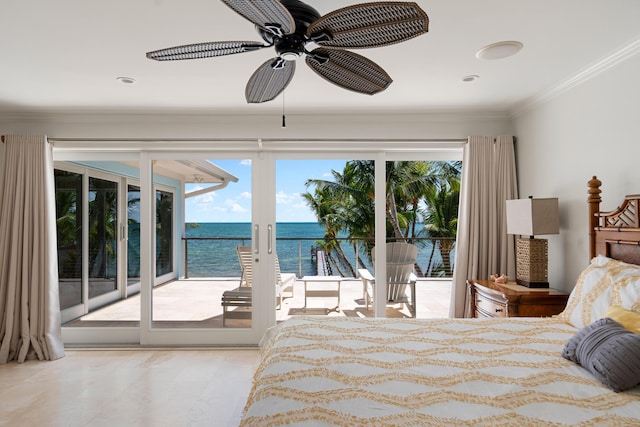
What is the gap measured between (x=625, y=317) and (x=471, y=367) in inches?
32.1

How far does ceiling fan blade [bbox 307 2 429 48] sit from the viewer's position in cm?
133

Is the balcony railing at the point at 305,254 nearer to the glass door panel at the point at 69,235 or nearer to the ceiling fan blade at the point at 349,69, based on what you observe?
the glass door panel at the point at 69,235

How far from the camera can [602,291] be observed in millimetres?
2119

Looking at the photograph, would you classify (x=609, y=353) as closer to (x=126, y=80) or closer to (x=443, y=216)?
(x=443, y=216)

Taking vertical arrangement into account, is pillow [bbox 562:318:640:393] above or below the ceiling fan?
below

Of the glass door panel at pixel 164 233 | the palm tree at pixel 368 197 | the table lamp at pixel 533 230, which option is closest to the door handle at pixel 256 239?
the palm tree at pixel 368 197

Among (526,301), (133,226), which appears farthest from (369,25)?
(133,226)

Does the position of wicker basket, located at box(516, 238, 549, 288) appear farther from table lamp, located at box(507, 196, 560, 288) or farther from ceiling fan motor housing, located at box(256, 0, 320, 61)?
ceiling fan motor housing, located at box(256, 0, 320, 61)

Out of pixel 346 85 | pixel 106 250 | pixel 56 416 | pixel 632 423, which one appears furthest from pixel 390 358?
pixel 106 250

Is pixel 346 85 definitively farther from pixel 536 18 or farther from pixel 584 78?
pixel 584 78

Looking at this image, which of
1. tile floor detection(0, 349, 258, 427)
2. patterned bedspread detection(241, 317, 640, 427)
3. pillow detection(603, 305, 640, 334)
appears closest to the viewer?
patterned bedspread detection(241, 317, 640, 427)

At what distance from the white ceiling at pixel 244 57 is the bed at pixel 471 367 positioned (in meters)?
1.17

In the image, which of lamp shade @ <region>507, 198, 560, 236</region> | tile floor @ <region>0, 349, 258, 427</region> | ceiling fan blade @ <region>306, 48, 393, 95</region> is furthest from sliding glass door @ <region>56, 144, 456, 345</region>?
ceiling fan blade @ <region>306, 48, 393, 95</region>

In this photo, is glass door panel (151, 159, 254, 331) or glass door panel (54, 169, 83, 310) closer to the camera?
glass door panel (151, 159, 254, 331)
